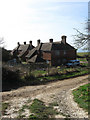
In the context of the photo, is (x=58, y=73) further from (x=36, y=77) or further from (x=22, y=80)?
(x=22, y=80)

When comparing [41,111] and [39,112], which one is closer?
[39,112]

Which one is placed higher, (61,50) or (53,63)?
(61,50)

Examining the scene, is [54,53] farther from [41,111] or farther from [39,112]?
[39,112]

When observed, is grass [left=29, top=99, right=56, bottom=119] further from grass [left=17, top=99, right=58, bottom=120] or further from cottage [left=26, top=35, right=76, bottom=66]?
cottage [left=26, top=35, right=76, bottom=66]

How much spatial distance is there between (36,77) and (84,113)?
14.0m

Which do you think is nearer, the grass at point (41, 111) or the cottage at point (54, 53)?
the grass at point (41, 111)

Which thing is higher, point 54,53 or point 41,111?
point 54,53

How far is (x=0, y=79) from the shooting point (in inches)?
754

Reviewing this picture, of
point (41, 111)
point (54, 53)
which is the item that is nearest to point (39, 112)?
point (41, 111)

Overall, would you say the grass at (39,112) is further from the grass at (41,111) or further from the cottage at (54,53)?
the cottage at (54,53)

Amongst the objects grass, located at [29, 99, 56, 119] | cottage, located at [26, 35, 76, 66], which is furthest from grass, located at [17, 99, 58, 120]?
cottage, located at [26, 35, 76, 66]

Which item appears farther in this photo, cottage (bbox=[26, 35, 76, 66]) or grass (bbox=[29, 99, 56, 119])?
cottage (bbox=[26, 35, 76, 66])

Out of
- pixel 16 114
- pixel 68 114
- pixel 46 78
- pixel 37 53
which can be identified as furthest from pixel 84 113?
pixel 37 53

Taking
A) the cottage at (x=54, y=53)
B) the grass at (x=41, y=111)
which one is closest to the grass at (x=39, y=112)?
the grass at (x=41, y=111)
